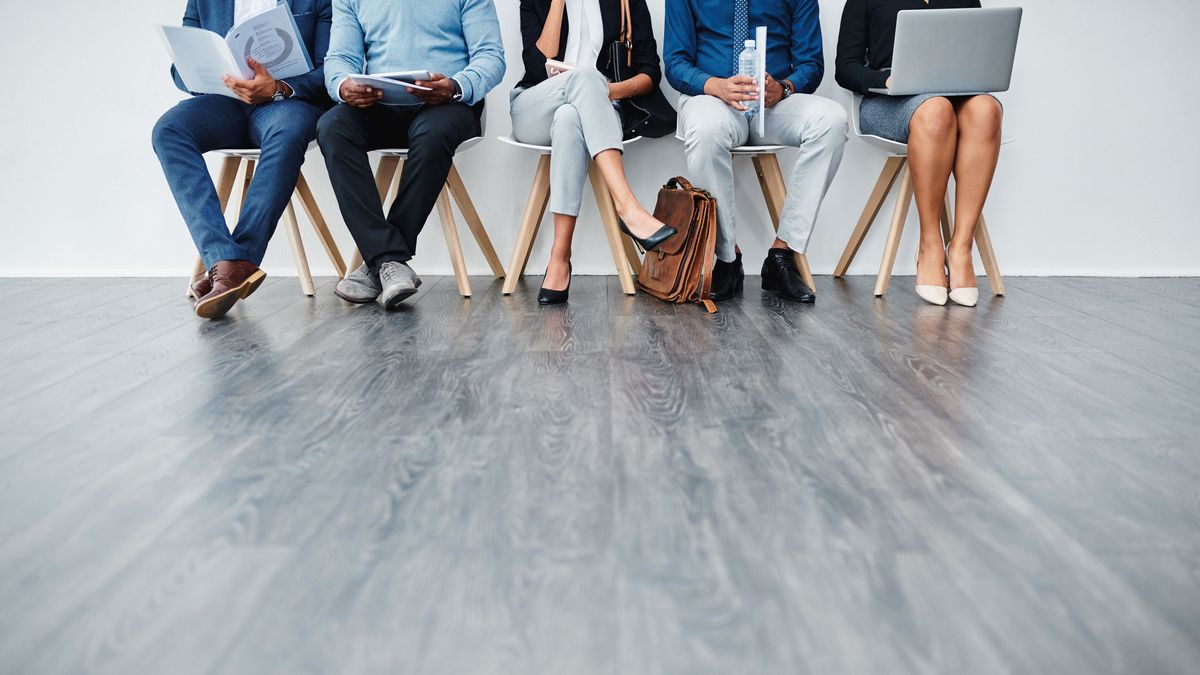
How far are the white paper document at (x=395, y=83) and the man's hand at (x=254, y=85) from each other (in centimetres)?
29

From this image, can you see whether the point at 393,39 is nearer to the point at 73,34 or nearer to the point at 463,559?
the point at 73,34

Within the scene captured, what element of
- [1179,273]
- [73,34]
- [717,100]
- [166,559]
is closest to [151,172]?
[73,34]

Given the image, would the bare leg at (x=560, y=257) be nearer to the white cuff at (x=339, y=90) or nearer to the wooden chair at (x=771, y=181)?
the wooden chair at (x=771, y=181)

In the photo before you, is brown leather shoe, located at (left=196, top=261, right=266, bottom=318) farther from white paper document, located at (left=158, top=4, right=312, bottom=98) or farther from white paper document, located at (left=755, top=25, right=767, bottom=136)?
white paper document, located at (left=755, top=25, right=767, bottom=136)

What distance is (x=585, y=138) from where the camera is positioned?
2.44 metres

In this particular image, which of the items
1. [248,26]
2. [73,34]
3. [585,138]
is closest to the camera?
[248,26]

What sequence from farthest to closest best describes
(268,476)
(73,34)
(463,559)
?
(73,34)
(268,476)
(463,559)

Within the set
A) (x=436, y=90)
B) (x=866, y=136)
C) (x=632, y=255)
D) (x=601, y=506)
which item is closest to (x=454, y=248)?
(x=436, y=90)

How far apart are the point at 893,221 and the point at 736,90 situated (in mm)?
619

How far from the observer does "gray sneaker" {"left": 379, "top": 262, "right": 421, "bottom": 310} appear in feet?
7.39

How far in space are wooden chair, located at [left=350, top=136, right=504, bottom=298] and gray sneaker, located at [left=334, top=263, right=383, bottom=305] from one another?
0.21 m

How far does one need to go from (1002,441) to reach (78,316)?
219 centimetres

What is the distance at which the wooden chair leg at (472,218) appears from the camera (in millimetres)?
2695

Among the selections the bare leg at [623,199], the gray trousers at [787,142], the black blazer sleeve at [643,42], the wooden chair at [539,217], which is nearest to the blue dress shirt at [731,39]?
the black blazer sleeve at [643,42]
